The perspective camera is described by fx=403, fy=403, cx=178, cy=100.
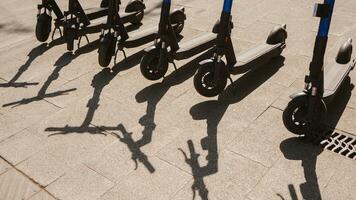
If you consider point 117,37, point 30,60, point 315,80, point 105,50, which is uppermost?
point 315,80

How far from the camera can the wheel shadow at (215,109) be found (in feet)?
18.3

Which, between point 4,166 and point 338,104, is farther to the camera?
point 338,104

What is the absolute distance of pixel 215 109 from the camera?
7090mm


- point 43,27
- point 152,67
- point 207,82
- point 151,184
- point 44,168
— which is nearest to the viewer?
point 151,184

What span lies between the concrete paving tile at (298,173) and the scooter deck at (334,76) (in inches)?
40.0

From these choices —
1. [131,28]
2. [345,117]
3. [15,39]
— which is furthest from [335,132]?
[15,39]

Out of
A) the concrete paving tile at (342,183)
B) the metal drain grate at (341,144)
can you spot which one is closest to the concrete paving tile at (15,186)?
the concrete paving tile at (342,183)

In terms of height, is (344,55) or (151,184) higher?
(344,55)

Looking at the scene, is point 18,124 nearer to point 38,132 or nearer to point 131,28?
point 38,132

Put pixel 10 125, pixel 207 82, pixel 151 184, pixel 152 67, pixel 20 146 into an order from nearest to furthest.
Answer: pixel 151 184 → pixel 20 146 → pixel 10 125 → pixel 207 82 → pixel 152 67

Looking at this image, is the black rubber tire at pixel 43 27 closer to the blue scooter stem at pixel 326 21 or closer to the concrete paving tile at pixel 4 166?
the concrete paving tile at pixel 4 166

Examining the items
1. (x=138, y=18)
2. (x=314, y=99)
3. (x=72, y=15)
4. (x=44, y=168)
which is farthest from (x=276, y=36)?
(x=44, y=168)

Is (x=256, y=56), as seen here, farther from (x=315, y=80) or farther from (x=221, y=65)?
(x=315, y=80)

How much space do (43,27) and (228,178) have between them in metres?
6.33
